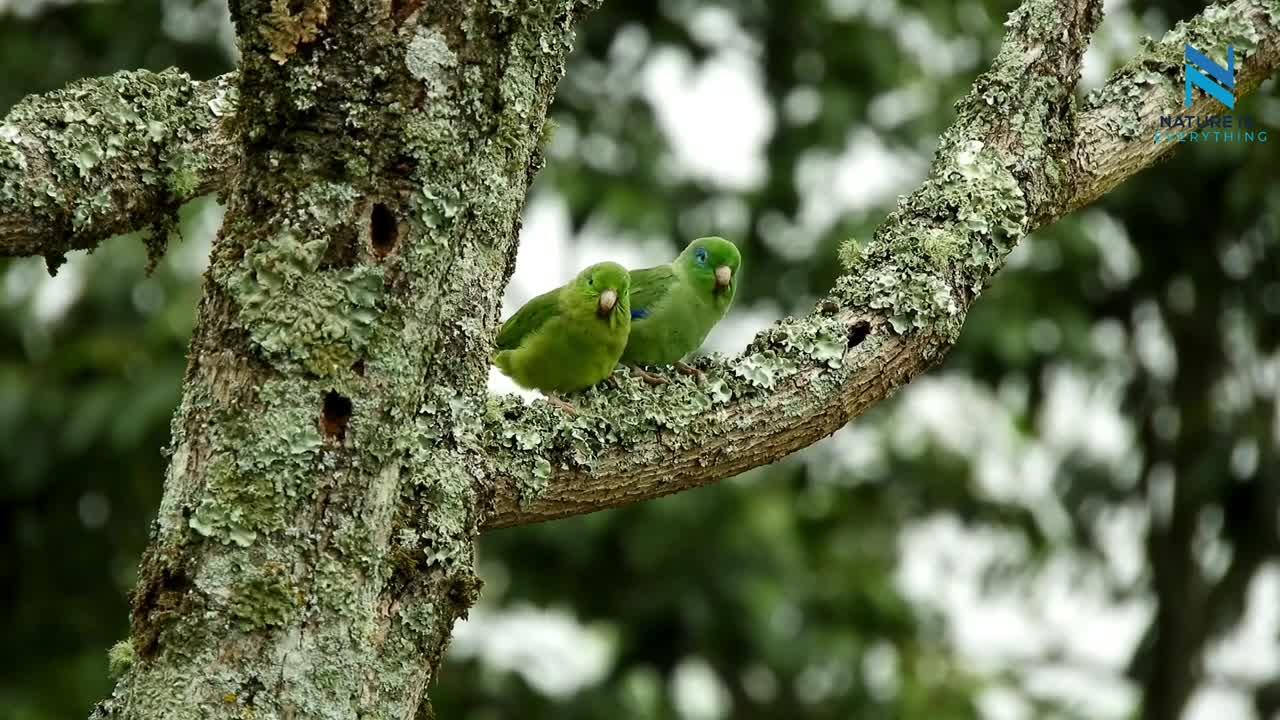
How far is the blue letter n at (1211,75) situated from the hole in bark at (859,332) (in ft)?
3.09

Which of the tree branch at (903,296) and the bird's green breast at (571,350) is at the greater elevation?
the bird's green breast at (571,350)

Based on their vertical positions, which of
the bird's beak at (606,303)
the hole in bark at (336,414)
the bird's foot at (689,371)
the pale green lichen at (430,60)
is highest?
the bird's beak at (606,303)

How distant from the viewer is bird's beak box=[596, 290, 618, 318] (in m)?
4.66

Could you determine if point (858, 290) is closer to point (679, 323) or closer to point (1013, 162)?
point (1013, 162)

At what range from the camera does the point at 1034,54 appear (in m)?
3.18

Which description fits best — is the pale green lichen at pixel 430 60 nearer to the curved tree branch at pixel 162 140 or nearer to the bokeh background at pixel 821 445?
the curved tree branch at pixel 162 140

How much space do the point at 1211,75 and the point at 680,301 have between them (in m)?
2.19

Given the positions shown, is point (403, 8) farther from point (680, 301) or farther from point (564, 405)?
point (680, 301)

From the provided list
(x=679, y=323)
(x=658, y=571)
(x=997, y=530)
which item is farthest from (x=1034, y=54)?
(x=997, y=530)

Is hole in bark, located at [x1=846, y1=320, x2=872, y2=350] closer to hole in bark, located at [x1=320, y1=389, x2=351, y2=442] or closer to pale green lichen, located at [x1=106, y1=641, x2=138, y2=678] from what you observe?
hole in bark, located at [x1=320, y1=389, x2=351, y2=442]

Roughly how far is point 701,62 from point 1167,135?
636 centimetres

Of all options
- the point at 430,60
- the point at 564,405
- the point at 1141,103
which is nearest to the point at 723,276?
the point at 1141,103

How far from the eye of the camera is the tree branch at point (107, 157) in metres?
2.99

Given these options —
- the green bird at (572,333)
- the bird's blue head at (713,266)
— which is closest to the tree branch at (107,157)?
the green bird at (572,333)
